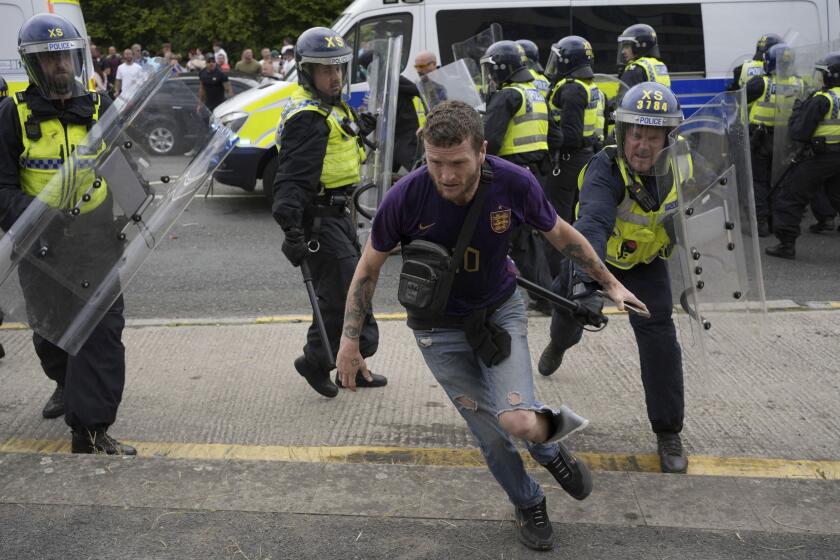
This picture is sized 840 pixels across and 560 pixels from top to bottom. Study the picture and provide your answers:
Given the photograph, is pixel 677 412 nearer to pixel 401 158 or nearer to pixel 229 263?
pixel 401 158

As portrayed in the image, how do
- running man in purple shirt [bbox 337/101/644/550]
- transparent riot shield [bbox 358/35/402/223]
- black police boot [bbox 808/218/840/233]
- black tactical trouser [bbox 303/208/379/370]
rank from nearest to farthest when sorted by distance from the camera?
running man in purple shirt [bbox 337/101/644/550], black tactical trouser [bbox 303/208/379/370], transparent riot shield [bbox 358/35/402/223], black police boot [bbox 808/218/840/233]

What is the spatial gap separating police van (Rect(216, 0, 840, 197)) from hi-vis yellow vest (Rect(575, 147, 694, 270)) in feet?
22.7

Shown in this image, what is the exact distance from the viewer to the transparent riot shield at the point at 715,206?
396 centimetres

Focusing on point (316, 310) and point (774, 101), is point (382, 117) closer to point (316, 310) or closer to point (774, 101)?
point (316, 310)

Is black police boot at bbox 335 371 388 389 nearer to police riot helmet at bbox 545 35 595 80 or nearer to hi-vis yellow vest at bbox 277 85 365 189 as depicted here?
hi-vis yellow vest at bbox 277 85 365 189

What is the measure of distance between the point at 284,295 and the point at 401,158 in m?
1.43

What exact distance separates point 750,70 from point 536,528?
825 centimetres

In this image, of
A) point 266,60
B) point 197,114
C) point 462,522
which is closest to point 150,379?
point 197,114

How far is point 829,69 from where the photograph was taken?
863 cm

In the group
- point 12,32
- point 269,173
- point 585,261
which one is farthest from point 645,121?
point 12,32

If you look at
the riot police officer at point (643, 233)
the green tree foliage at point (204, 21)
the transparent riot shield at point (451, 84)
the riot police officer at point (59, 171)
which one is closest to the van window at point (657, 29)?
the transparent riot shield at point (451, 84)

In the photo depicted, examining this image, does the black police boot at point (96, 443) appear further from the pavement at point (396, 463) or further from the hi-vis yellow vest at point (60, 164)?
the hi-vis yellow vest at point (60, 164)

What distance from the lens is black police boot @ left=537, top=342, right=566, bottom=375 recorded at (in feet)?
18.6

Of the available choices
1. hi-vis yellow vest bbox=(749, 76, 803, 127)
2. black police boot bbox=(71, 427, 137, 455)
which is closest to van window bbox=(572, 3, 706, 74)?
hi-vis yellow vest bbox=(749, 76, 803, 127)
